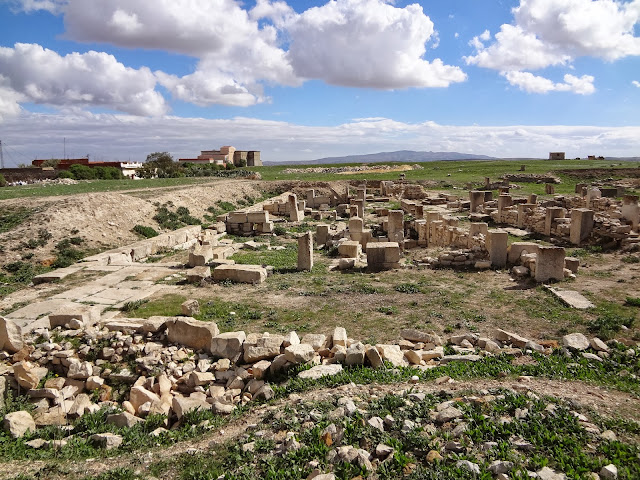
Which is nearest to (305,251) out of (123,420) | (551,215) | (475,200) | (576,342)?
(576,342)

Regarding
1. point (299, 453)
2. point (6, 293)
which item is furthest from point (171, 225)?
point (299, 453)

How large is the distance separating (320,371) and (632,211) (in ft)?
57.9

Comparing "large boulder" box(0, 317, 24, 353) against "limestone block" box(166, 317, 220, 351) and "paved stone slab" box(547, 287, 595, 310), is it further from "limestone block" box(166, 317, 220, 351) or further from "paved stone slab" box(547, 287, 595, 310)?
"paved stone slab" box(547, 287, 595, 310)

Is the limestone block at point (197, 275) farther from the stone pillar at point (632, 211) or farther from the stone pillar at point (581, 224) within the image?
the stone pillar at point (632, 211)

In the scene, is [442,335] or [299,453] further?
[442,335]

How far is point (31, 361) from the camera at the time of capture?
7422 mm

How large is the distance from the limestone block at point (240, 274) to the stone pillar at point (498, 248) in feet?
23.1

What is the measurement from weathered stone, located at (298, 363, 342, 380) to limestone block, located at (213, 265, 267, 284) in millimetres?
5831

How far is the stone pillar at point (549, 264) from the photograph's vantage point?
37.6 ft

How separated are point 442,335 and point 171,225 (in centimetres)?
1599

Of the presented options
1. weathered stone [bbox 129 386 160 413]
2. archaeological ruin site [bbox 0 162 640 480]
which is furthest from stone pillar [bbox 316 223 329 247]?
weathered stone [bbox 129 386 160 413]

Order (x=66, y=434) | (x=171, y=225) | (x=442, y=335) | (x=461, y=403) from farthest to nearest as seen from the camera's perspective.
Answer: (x=171, y=225) < (x=442, y=335) < (x=66, y=434) < (x=461, y=403)

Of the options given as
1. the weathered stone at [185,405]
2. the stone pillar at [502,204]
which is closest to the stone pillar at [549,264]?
the weathered stone at [185,405]

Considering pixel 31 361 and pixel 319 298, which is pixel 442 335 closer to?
pixel 319 298
